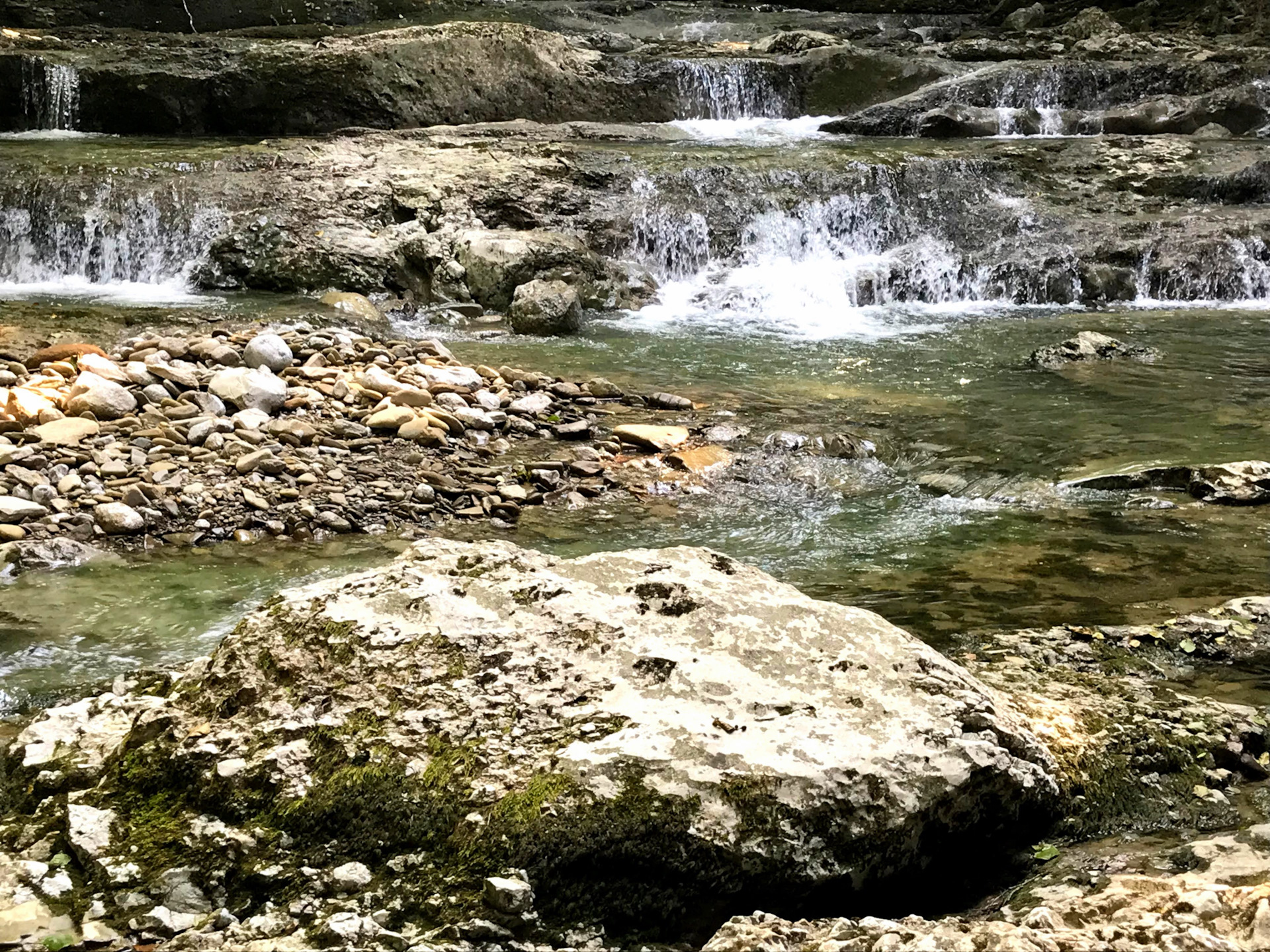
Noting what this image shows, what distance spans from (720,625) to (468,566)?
2.18 feet

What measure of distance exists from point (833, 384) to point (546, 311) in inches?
103

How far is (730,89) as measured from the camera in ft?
51.7

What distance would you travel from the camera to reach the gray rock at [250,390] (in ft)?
19.7

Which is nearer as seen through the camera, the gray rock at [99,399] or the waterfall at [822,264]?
A: the gray rock at [99,399]

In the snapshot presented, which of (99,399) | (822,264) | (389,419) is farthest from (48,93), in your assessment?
(389,419)

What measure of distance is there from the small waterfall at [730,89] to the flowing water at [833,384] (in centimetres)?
4

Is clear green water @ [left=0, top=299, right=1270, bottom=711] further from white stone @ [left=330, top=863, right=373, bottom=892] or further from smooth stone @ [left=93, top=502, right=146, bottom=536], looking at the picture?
white stone @ [left=330, top=863, right=373, bottom=892]

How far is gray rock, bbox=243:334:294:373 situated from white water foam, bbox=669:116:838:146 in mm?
8478

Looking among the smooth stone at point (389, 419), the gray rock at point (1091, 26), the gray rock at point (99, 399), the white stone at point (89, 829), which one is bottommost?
the white stone at point (89, 829)

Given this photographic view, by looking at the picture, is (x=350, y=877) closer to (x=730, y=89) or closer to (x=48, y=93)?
(x=48, y=93)

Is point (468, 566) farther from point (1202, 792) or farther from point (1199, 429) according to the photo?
point (1199, 429)

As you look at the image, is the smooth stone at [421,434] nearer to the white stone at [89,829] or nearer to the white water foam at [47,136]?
the white stone at [89,829]

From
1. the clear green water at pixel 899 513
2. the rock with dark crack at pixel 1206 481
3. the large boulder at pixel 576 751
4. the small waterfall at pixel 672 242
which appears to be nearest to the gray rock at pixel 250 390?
the clear green water at pixel 899 513

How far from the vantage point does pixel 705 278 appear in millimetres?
11219
